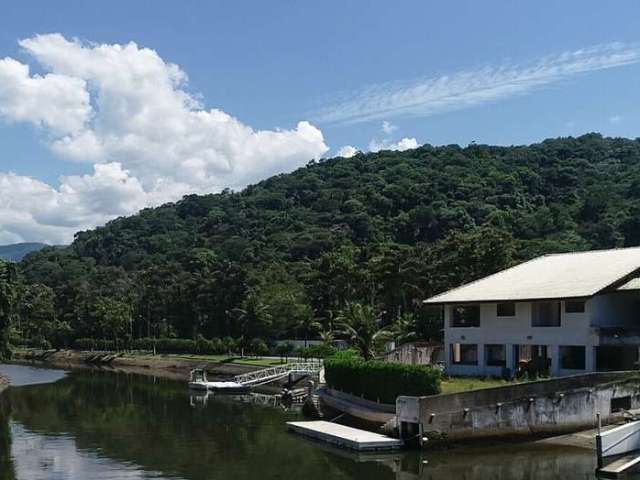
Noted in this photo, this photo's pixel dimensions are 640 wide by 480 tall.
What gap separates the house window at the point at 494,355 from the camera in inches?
1905

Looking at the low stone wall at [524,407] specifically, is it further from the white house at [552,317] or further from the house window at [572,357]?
the house window at [572,357]

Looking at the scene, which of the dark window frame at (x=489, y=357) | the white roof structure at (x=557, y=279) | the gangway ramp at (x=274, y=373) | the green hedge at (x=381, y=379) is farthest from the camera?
the gangway ramp at (x=274, y=373)

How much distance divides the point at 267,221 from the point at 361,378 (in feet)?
477

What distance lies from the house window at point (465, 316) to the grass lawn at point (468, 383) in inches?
224

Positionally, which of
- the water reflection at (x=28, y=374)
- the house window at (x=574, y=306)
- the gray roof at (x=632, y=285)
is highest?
the gray roof at (x=632, y=285)

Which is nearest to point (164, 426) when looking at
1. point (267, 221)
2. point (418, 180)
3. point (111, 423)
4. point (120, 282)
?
point (111, 423)

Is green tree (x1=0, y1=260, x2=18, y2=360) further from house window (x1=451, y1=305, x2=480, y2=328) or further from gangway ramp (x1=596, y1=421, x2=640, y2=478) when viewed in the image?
gangway ramp (x1=596, y1=421, x2=640, y2=478)

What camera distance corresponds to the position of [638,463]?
99.3 feet

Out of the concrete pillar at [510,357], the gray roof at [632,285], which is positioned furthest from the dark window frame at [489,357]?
the gray roof at [632,285]

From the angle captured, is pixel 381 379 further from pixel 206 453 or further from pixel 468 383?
pixel 206 453

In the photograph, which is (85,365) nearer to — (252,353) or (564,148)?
(252,353)

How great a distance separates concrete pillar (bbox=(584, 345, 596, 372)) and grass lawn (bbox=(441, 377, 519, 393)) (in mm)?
4282

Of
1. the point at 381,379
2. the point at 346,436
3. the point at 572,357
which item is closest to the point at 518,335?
the point at 572,357

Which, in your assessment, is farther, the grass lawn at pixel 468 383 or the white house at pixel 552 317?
the white house at pixel 552 317
